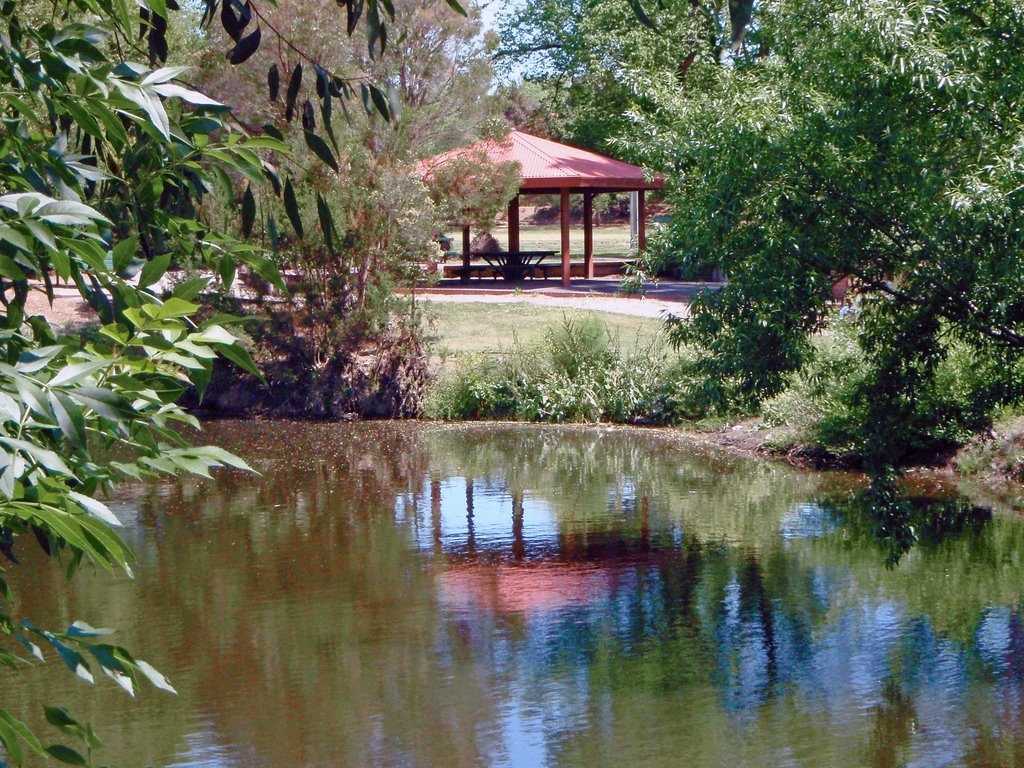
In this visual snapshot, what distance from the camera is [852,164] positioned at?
26.6 ft

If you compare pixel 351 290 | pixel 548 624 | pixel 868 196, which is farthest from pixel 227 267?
pixel 351 290

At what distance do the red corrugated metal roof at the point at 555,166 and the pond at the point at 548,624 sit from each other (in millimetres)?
13500

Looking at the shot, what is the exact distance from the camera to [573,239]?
187ft

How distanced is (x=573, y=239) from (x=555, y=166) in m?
28.4

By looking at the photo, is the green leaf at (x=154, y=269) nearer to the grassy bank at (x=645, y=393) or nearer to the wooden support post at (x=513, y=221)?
the grassy bank at (x=645, y=393)

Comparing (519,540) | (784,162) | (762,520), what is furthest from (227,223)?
(784,162)

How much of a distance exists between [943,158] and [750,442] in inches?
366

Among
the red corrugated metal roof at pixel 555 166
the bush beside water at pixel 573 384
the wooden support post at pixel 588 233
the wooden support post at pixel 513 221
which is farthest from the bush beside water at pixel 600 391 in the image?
the wooden support post at pixel 513 221

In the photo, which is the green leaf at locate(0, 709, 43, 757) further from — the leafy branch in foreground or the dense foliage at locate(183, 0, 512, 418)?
the dense foliage at locate(183, 0, 512, 418)

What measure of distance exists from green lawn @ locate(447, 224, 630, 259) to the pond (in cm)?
2951

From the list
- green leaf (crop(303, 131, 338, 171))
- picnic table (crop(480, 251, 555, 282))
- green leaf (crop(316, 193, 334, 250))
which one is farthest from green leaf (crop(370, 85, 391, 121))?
picnic table (crop(480, 251, 555, 282))

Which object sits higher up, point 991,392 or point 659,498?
point 991,392

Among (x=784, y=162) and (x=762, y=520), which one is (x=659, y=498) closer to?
(x=762, y=520)

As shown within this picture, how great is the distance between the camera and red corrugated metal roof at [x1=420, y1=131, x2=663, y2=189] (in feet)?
88.3
